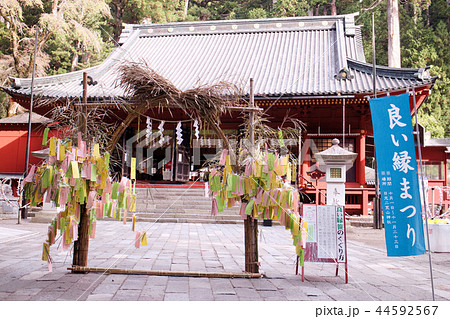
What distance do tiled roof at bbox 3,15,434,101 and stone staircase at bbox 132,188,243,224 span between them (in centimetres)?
409

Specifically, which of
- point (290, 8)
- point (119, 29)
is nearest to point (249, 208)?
point (119, 29)

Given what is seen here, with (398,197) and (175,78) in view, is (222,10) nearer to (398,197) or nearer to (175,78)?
(175,78)

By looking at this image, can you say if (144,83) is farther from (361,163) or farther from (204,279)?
(361,163)

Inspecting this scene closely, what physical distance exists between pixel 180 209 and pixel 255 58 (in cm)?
880

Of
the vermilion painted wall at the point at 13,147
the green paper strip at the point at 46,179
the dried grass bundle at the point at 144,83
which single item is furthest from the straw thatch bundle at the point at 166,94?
the vermilion painted wall at the point at 13,147

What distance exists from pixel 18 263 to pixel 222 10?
36.2 meters

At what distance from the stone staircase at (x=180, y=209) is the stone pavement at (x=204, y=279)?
3562 mm

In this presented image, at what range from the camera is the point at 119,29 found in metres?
30.8

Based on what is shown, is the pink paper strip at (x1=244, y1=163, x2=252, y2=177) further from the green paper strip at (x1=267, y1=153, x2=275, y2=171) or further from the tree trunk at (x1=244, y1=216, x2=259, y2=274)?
the tree trunk at (x1=244, y1=216, x2=259, y2=274)

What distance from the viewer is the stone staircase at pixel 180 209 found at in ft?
38.2

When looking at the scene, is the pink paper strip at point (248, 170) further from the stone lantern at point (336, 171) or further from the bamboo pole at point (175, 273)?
the stone lantern at point (336, 171)

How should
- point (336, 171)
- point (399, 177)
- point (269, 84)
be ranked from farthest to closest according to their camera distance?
point (269, 84), point (336, 171), point (399, 177)

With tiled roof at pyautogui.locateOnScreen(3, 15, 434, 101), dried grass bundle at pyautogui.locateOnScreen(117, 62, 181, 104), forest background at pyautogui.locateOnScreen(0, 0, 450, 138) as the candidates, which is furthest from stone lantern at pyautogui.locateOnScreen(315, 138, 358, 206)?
forest background at pyautogui.locateOnScreen(0, 0, 450, 138)

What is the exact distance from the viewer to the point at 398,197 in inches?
152
